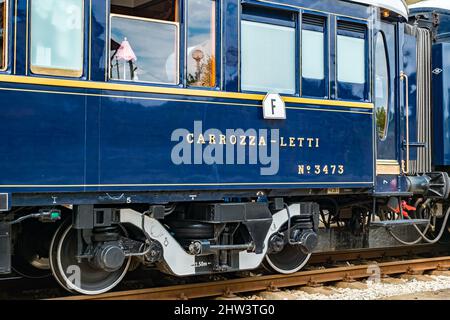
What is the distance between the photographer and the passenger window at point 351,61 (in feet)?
25.4

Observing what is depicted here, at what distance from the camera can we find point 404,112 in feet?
28.5

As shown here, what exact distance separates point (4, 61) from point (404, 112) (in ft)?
18.1

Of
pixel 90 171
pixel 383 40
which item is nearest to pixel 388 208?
pixel 383 40

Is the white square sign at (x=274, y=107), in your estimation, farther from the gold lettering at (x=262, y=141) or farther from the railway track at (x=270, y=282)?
the railway track at (x=270, y=282)

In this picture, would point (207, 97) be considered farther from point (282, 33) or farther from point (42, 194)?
point (42, 194)

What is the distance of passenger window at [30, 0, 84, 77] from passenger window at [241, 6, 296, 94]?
1895 millimetres

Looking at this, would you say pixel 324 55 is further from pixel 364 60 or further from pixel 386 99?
pixel 386 99

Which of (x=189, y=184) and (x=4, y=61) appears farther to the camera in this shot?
(x=189, y=184)

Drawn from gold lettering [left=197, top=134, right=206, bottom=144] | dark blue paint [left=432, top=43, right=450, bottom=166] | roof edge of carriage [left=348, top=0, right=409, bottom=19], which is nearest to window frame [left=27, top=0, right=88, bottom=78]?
gold lettering [left=197, top=134, right=206, bottom=144]

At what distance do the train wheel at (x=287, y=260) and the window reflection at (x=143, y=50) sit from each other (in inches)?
110

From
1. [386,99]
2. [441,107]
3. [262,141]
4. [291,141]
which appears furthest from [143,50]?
[441,107]

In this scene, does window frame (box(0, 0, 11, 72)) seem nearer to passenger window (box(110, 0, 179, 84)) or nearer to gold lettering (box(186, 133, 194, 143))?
passenger window (box(110, 0, 179, 84))

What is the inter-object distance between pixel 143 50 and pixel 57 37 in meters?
0.90

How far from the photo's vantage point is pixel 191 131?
641 centimetres
